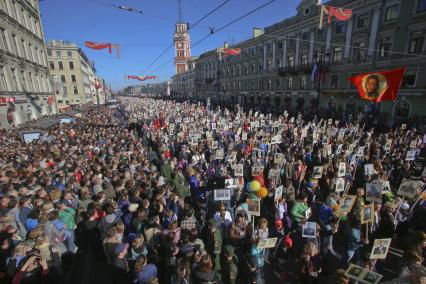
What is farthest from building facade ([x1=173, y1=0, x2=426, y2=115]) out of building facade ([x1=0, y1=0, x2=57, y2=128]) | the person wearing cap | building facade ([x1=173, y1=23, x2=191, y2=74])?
building facade ([x1=173, y1=23, x2=191, y2=74])

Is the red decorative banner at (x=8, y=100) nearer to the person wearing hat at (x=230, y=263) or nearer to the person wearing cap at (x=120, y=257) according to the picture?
the person wearing cap at (x=120, y=257)

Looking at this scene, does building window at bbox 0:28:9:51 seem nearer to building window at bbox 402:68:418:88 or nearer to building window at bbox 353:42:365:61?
building window at bbox 353:42:365:61

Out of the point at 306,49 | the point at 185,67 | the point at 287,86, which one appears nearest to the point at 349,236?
the point at 306,49

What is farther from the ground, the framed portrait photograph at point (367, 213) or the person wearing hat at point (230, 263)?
the framed portrait photograph at point (367, 213)

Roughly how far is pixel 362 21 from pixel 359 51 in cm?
287

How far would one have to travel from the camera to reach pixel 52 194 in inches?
208

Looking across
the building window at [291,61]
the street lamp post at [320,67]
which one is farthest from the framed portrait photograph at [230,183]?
the building window at [291,61]

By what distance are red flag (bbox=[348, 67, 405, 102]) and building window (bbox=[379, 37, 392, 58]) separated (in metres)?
11.3

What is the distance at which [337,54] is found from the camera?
26250mm

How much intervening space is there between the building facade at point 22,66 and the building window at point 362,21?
110 ft

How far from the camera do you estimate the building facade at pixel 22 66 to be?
19938 mm

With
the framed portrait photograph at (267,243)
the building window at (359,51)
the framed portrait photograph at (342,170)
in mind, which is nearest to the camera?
the framed portrait photograph at (267,243)

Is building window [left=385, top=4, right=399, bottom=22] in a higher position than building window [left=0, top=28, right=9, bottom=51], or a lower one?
higher

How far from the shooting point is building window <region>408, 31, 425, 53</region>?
18.0m
